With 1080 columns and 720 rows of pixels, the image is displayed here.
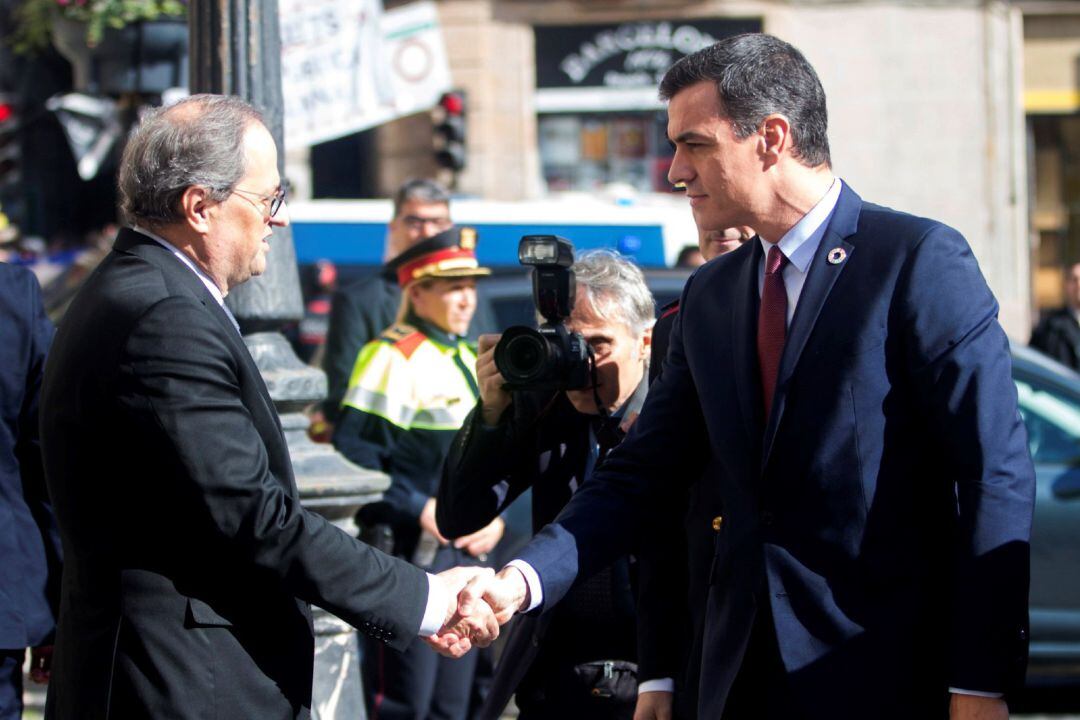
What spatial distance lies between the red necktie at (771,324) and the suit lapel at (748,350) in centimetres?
1

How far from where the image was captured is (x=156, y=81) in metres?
8.83

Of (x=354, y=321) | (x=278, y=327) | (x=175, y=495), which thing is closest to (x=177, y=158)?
(x=175, y=495)

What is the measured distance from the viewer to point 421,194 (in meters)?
7.68

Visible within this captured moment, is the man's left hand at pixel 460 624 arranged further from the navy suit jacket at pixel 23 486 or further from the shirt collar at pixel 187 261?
the navy suit jacket at pixel 23 486

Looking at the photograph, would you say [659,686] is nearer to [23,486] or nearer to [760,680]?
[760,680]

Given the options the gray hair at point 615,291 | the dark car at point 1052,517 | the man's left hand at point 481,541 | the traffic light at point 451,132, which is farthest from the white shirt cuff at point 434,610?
the traffic light at point 451,132

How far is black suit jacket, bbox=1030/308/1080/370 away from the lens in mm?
9789

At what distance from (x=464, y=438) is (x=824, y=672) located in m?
1.49

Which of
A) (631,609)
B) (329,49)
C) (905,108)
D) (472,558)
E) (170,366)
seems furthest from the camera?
(905,108)

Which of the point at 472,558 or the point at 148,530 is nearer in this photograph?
the point at 148,530

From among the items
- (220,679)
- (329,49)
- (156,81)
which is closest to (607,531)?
(220,679)

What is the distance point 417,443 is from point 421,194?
2.10 meters

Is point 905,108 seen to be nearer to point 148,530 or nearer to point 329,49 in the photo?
point 329,49

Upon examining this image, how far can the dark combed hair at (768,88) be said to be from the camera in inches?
123
